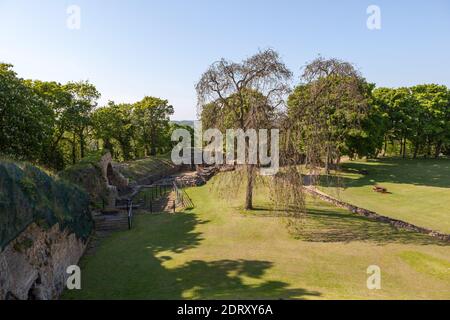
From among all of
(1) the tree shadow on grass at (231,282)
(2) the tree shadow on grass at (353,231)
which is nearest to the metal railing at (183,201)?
(2) the tree shadow on grass at (353,231)

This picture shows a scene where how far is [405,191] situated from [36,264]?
31.0 m

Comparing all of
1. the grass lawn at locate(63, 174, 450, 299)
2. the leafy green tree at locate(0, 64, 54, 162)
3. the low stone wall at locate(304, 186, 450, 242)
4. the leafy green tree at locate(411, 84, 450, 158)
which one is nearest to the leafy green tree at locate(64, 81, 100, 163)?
the leafy green tree at locate(0, 64, 54, 162)

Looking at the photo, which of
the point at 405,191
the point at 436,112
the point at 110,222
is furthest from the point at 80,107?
the point at 436,112

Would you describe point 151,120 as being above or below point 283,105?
above

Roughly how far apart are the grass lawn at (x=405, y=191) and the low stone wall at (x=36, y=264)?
16.4 m

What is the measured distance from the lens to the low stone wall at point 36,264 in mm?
9945

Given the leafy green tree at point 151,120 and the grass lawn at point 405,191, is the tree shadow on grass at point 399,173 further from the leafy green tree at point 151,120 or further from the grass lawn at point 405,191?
the leafy green tree at point 151,120

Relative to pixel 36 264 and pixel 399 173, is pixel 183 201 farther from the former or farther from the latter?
pixel 399 173

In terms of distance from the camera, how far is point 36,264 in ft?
38.7

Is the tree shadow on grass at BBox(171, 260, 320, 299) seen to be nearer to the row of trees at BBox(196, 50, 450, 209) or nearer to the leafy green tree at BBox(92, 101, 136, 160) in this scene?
the row of trees at BBox(196, 50, 450, 209)

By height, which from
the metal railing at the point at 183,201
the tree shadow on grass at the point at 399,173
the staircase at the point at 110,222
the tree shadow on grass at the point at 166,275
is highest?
the tree shadow on grass at the point at 399,173
